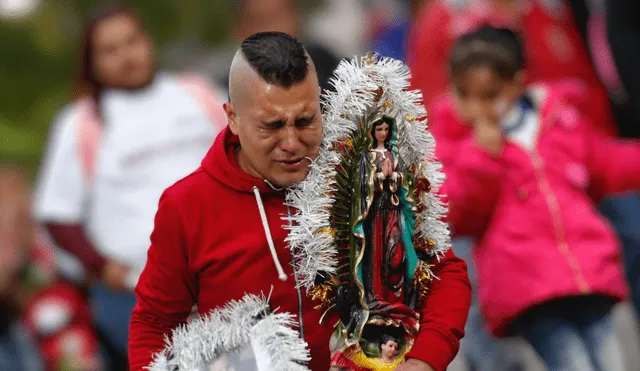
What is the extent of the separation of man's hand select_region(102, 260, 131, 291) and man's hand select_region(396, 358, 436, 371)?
2.52 metres

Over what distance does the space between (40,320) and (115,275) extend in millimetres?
1473

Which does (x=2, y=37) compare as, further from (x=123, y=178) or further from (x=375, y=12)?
(x=123, y=178)

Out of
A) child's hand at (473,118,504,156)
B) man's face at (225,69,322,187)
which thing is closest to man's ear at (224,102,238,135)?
man's face at (225,69,322,187)

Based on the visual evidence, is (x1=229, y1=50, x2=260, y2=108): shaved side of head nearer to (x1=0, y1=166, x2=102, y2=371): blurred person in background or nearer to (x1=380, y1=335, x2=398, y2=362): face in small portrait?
(x1=380, y1=335, x2=398, y2=362): face in small portrait

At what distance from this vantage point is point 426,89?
6059 mm

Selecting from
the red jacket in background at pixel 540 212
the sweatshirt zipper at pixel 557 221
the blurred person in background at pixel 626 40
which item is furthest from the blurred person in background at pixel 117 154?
the blurred person in background at pixel 626 40

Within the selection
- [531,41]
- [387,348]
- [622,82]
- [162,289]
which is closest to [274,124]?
[162,289]

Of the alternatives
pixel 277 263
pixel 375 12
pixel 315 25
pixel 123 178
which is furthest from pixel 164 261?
pixel 315 25

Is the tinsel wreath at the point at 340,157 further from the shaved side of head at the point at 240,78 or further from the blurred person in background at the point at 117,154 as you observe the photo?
the blurred person in background at the point at 117,154

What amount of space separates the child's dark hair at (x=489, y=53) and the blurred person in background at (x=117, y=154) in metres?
1.27

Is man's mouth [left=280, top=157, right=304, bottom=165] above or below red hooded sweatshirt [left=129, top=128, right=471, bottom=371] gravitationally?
above

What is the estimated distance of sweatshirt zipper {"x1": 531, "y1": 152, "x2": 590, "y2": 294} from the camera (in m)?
4.46

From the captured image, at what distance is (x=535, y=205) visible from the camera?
15.1ft

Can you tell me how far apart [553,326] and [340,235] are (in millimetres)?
1541
